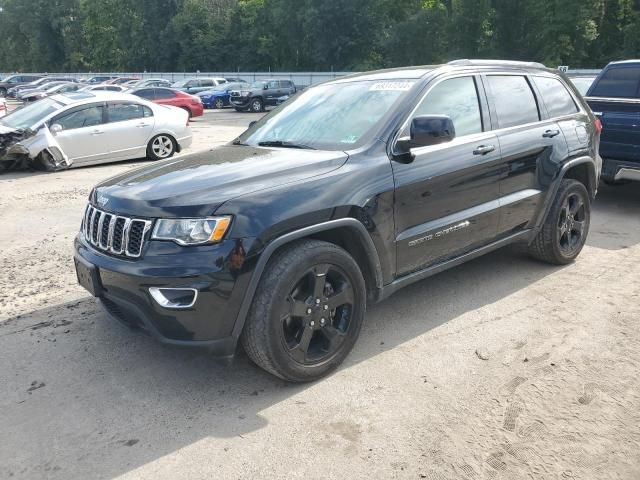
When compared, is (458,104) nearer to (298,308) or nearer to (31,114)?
(298,308)

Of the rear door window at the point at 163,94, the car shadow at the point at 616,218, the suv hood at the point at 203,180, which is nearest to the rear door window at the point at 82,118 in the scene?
the suv hood at the point at 203,180

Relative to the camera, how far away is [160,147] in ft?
40.2

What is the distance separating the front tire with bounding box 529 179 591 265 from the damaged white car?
884cm

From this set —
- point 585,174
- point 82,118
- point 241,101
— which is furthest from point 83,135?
point 241,101

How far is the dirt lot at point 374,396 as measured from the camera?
109 inches

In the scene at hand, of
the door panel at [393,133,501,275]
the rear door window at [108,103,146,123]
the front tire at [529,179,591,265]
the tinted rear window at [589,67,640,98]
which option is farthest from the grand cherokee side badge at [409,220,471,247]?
the rear door window at [108,103,146,123]

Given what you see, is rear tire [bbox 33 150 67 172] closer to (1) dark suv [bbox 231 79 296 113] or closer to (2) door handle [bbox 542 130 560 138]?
(2) door handle [bbox 542 130 560 138]

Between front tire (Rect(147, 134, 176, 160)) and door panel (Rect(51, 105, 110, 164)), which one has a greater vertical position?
door panel (Rect(51, 105, 110, 164))

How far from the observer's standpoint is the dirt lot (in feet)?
9.11

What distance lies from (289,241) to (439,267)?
4.55 ft

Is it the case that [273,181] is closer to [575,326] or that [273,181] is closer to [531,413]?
[531,413]

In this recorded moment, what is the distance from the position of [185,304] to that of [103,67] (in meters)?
85.7

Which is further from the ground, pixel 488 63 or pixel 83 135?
pixel 488 63

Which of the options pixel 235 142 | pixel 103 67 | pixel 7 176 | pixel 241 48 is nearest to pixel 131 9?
pixel 103 67
